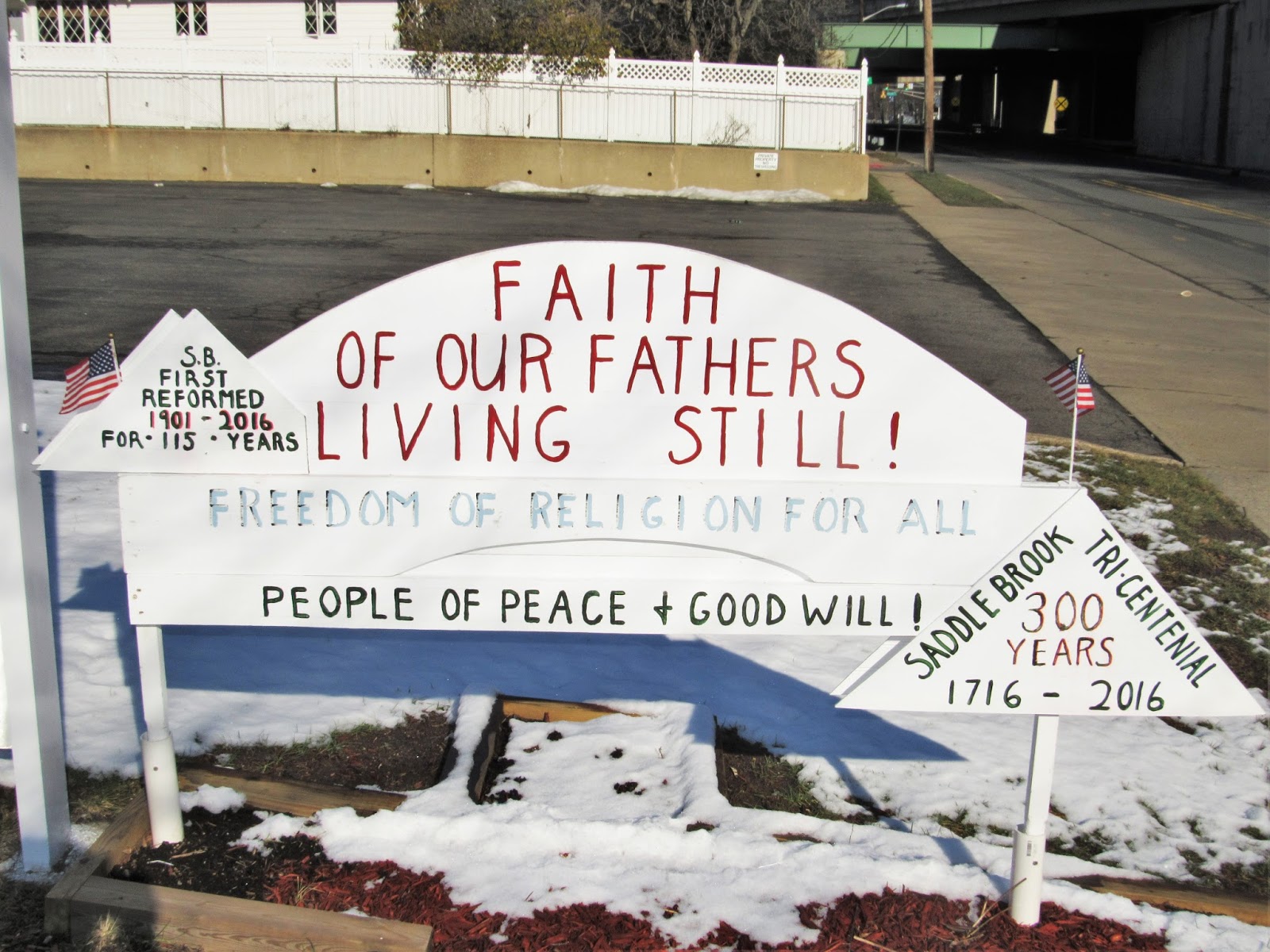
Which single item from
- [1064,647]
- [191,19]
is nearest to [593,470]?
[1064,647]

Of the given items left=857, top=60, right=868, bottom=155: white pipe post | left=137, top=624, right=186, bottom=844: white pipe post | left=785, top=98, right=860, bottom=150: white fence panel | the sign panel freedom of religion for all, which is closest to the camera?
the sign panel freedom of religion for all

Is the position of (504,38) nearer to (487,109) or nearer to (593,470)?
(487,109)

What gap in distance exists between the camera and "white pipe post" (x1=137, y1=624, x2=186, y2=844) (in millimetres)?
3240

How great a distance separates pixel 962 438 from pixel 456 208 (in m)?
19.3

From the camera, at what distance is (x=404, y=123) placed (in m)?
25.7

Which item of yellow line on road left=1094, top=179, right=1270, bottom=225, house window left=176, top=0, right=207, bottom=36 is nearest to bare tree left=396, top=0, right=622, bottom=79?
house window left=176, top=0, right=207, bottom=36

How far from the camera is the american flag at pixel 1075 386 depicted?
13.6 ft

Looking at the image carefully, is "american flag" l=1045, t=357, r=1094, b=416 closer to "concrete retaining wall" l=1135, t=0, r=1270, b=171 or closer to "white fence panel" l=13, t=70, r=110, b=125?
"white fence panel" l=13, t=70, r=110, b=125

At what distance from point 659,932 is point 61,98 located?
26.6 metres

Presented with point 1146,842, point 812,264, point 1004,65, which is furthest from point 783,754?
point 1004,65

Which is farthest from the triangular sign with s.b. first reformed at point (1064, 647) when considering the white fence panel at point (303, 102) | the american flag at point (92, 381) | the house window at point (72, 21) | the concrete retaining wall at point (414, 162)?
the house window at point (72, 21)

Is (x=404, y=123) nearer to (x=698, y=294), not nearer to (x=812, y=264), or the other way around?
(x=812, y=264)

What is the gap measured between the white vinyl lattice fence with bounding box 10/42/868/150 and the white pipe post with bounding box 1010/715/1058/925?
2384 cm

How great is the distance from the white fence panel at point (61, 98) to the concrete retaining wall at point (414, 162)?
53 cm
